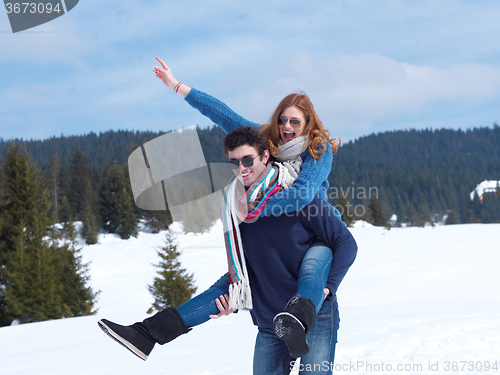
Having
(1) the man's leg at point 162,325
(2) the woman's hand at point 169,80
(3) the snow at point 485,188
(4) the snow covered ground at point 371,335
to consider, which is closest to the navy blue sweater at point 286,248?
(1) the man's leg at point 162,325

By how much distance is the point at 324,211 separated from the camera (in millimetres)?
2180

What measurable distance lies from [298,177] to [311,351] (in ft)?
2.78

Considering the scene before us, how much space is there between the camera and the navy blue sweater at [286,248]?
2.16 metres

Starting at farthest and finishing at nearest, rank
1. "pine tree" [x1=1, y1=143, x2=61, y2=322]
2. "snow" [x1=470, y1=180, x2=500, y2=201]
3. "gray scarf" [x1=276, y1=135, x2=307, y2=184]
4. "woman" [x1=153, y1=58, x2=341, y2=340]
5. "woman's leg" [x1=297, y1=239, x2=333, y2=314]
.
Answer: "snow" [x1=470, y1=180, x2=500, y2=201] < "pine tree" [x1=1, y1=143, x2=61, y2=322] < "gray scarf" [x1=276, y1=135, x2=307, y2=184] < "woman" [x1=153, y1=58, x2=341, y2=340] < "woman's leg" [x1=297, y1=239, x2=333, y2=314]

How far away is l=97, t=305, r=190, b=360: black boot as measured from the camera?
2047 millimetres

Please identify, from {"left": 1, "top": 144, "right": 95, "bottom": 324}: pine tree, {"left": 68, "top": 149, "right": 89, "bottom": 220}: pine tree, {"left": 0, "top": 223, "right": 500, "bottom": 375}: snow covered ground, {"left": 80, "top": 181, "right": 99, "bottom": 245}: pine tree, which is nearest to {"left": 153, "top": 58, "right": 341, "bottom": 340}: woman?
{"left": 0, "top": 223, "right": 500, "bottom": 375}: snow covered ground

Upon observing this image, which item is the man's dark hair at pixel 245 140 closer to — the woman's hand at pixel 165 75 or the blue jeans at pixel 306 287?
the blue jeans at pixel 306 287

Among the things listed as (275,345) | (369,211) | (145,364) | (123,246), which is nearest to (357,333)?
(145,364)

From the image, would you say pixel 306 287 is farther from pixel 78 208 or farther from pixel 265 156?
pixel 78 208

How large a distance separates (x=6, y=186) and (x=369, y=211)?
127ft

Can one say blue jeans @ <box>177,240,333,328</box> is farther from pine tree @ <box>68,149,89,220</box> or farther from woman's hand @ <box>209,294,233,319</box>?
pine tree @ <box>68,149,89,220</box>

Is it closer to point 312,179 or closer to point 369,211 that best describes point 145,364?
point 312,179

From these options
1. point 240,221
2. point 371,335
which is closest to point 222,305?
point 240,221

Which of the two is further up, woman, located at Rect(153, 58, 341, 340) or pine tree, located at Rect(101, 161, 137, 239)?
woman, located at Rect(153, 58, 341, 340)
